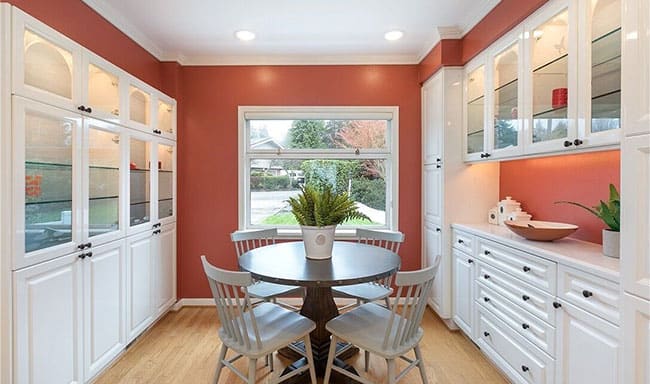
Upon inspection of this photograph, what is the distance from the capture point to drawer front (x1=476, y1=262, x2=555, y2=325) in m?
1.80

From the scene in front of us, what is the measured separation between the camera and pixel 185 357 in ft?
8.38

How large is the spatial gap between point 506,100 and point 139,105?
2.87m

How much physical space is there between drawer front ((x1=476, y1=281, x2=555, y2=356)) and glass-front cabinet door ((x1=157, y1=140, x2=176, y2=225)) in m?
2.78

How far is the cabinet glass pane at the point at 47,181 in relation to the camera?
172cm

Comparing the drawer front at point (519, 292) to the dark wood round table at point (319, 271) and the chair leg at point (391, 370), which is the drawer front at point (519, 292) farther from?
the chair leg at point (391, 370)

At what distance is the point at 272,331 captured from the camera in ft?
6.29

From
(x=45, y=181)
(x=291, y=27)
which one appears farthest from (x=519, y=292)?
(x=45, y=181)

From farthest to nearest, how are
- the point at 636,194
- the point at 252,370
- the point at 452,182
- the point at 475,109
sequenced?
the point at 452,182
the point at 475,109
the point at 252,370
the point at 636,194

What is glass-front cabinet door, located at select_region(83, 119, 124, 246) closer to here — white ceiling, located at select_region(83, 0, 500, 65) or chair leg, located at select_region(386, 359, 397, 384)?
white ceiling, located at select_region(83, 0, 500, 65)

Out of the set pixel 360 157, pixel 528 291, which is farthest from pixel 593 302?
pixel 360 157

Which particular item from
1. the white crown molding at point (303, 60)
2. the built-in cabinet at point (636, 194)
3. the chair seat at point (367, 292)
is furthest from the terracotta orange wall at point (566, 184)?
the white crown molding at point (303, 60)

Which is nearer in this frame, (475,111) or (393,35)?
(475,111)

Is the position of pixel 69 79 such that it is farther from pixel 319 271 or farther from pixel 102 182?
pixel 319 271

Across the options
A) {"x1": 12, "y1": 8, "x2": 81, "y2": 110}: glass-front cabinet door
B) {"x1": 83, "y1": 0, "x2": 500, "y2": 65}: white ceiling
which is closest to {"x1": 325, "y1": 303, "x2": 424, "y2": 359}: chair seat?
{"x1": 12, "y1": 8, "x2": 81, "y2": 110}: glass-front cabinet door
